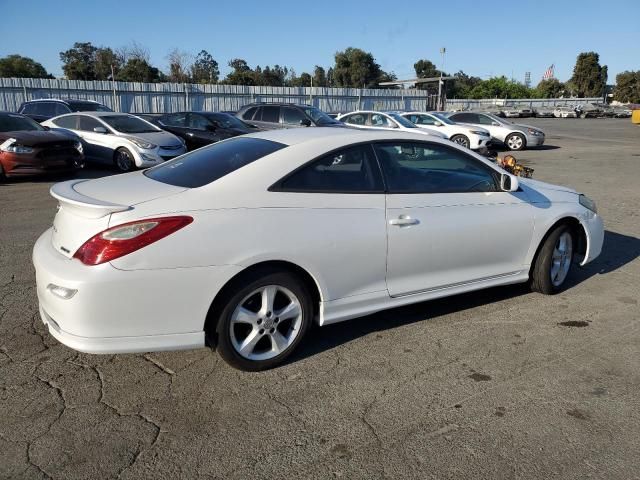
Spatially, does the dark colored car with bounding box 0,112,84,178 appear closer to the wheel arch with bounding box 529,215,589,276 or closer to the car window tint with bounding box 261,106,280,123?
the car window tint with bounding box 261,106,280,123

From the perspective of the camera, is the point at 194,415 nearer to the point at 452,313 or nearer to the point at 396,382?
the point at 396,382

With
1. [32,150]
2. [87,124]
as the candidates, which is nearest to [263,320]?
[32,150]

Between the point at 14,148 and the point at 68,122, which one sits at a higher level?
the point at 68,122

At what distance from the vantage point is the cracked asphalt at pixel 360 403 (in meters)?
2.68

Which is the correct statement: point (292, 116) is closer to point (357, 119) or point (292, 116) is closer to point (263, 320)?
point (357, 119)

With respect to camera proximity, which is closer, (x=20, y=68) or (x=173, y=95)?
(x=173, y=95)

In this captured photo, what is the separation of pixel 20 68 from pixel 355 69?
4668 centimetres

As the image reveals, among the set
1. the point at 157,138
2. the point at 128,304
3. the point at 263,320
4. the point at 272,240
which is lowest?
the point at 263,320

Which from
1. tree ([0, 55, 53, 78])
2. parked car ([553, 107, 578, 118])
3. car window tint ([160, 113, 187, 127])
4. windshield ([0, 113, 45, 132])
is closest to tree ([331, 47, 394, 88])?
parked car ([553, 107, 578, 118])

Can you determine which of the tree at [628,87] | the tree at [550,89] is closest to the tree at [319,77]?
the tree at [550,89]

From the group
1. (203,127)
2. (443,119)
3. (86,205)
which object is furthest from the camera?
(443,119)

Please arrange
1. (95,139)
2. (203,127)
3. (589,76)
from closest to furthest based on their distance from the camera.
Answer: (95,139) → (203,127) → (589,76)

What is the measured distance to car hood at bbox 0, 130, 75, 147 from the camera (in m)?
10.5

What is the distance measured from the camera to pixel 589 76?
93688 mm
